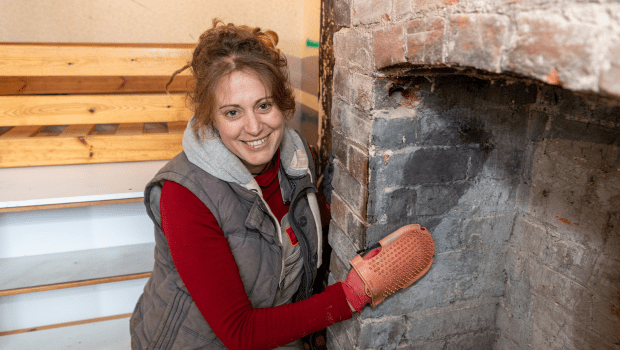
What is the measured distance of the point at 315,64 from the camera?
197 cm

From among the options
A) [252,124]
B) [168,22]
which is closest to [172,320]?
[252,124]

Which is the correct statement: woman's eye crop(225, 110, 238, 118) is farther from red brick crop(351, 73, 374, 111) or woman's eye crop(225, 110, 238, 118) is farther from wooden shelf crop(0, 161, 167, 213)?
wooden shelf crop(0, 161, 167, 213)

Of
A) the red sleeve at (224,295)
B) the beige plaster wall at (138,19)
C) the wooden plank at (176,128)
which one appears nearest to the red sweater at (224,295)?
the red sleeve at (224,295)

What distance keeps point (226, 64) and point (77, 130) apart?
1.21 metres

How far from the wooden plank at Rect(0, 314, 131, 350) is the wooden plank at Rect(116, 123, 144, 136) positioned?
94 cm

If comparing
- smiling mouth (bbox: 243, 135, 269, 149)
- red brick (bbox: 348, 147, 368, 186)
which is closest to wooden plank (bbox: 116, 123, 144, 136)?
smiling mouth (bbox: 243, 135, 269, 149)

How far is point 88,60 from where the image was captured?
5.57 feet

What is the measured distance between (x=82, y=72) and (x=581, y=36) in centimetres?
184

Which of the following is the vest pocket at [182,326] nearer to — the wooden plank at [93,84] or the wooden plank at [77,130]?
the wooden plank at [77,130]

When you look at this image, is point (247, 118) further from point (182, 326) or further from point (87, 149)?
point (87, 149)

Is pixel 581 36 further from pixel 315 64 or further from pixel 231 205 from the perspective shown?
pixel 315 64

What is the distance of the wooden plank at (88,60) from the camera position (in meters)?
1.64

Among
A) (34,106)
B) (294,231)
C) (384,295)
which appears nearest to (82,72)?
(34,106)

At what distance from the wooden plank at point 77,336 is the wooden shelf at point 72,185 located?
700mm
